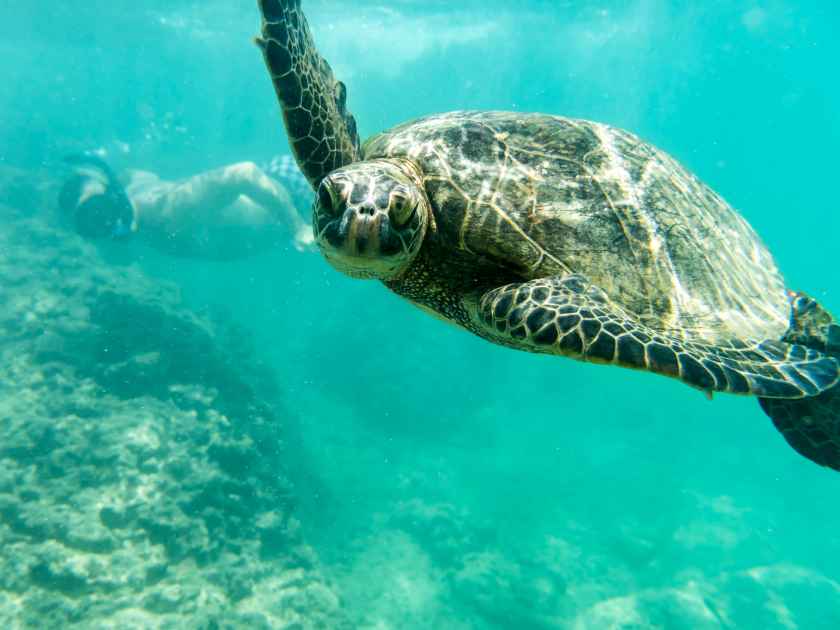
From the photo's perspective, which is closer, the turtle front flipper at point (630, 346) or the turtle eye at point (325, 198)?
the turtle front flipper at point (630, 346)

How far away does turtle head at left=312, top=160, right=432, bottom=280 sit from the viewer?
8.40 ft

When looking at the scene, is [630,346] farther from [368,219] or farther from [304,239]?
[304,239]

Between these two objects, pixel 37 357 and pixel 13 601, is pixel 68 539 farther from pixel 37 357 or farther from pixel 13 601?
pixel 37 357

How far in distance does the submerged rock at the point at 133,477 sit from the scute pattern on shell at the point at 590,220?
8321mm

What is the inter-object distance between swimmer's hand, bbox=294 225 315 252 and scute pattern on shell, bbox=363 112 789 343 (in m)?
15.0

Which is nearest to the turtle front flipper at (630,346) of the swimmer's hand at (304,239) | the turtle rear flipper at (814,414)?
the turtle rear flipper at (814,414)

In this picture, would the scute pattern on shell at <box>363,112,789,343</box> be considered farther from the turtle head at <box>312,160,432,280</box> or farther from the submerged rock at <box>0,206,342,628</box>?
the submerged rock at <box>0,206,342,628</box>

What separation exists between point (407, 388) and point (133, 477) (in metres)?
11.2

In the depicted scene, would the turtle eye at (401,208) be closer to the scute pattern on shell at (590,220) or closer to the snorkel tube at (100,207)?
the scute pattern on shell at (590,220)

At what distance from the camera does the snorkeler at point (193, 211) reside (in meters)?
16.2

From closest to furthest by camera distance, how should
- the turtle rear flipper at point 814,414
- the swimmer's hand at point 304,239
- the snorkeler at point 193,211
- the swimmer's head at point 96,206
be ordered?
the turtle rear flipper at point 814,414 < the snorkeler at point 193,211 < the swimmer's head at point 96,206 < the swimmer's hand at point 304,239

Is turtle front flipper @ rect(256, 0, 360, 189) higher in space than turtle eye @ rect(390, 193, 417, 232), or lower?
higher

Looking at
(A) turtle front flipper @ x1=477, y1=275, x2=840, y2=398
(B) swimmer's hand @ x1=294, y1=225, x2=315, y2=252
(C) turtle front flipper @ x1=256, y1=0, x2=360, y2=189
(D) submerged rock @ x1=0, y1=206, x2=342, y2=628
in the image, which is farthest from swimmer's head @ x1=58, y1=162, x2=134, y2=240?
(A) turtle front flipper @ x1=477, y1=275, x2=840, y2=398

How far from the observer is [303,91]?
3.38 meters
